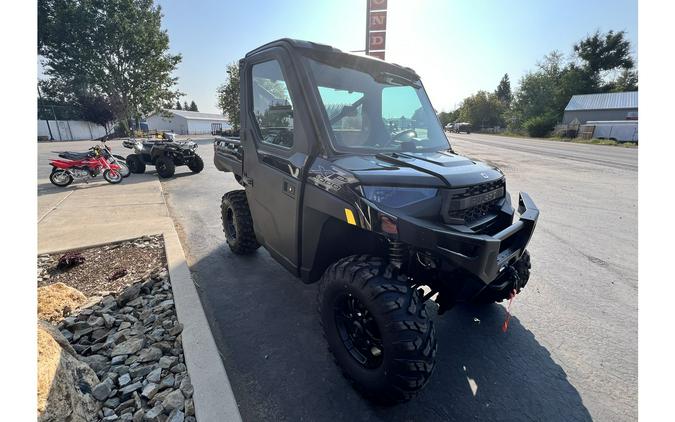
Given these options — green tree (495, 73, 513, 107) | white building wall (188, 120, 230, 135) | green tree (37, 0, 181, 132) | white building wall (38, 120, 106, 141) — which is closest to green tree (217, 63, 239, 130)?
green tree (37, 0, 181, 132)

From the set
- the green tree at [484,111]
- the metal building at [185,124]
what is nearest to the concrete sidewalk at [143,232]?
the metal building at [185,124]

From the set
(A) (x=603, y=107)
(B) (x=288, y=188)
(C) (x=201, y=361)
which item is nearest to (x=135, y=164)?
(B) (x=288, y=188)

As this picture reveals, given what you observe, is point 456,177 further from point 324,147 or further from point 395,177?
point 324,147

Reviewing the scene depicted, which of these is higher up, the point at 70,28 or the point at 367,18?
the point at 70,28

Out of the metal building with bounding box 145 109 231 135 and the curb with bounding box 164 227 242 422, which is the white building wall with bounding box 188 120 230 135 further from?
the curb with bounding box 164 227 242 422

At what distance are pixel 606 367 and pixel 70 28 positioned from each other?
46.9 m

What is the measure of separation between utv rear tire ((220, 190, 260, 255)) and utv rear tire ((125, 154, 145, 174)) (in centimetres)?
908

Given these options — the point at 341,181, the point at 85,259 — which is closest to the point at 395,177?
the point at 341,181

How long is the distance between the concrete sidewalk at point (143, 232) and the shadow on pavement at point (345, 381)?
0.57ft

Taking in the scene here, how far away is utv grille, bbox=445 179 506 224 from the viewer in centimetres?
187

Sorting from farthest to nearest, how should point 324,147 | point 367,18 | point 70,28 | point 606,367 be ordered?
point 70,28
point 367,18
point 606,367
point 324,147

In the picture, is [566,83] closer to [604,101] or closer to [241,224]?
[604,101]

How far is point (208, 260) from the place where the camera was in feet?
13.2

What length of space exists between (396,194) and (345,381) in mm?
1418
